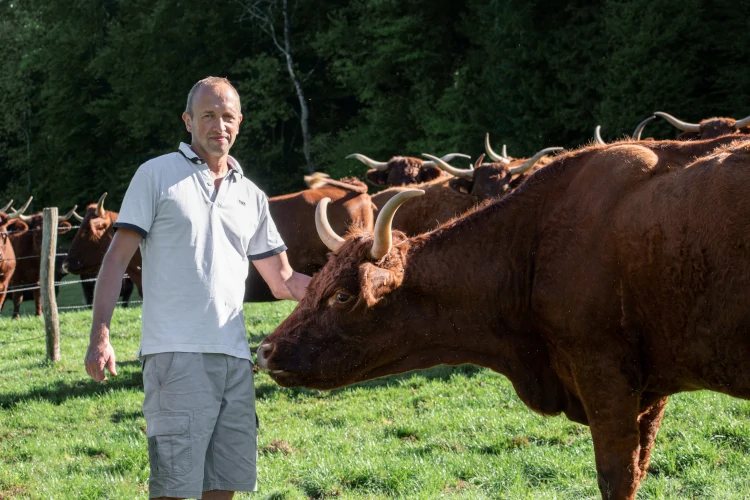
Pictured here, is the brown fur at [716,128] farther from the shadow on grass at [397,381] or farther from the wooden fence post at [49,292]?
the wooden fence post at [49,292]

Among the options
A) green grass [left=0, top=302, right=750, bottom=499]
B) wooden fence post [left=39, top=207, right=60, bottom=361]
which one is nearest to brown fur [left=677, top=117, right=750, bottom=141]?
green grass [left=0, top=302, right=750, bottom=499]

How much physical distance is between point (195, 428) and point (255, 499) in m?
1.76

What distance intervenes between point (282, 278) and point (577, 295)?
60.2 inches

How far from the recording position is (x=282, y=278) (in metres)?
4.29

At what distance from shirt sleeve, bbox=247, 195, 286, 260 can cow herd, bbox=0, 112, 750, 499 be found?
29 cm

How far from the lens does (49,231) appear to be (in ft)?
35.6

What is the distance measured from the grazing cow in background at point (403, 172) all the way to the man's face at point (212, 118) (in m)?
11.0

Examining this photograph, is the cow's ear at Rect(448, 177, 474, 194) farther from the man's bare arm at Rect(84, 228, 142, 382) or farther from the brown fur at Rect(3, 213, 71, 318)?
the brown fur at Rect(3, 213, 71, 318)

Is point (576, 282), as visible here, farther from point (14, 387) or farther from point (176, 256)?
point (14, 387)

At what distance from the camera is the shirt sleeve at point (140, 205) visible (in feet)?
11.6

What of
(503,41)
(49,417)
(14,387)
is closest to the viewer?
(49,417)

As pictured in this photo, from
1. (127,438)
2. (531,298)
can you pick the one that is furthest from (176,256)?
(127,438)

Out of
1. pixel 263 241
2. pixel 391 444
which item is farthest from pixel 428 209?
pixel 263 241

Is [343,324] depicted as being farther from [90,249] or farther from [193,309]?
[90,249]
